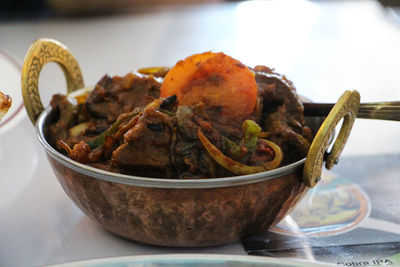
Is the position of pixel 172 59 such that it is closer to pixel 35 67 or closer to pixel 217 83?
pixel 35 67

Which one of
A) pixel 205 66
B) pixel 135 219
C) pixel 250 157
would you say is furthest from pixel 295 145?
pixel 135 219

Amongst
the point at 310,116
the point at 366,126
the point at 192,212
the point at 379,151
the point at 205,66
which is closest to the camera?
the point at 192,212

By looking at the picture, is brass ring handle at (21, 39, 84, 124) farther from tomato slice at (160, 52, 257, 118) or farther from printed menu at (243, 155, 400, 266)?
printed menu at (243, 155, 400, 266)

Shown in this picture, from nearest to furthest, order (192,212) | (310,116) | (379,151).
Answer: (192,212) → (310,116) → (379,151)

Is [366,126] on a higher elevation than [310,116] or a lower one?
lower

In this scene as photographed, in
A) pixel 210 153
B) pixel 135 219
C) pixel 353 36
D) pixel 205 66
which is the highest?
pixel 205 66

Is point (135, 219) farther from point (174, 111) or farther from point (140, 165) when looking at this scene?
point (174, 111)

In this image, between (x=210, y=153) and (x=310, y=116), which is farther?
(x=310, y=116)
